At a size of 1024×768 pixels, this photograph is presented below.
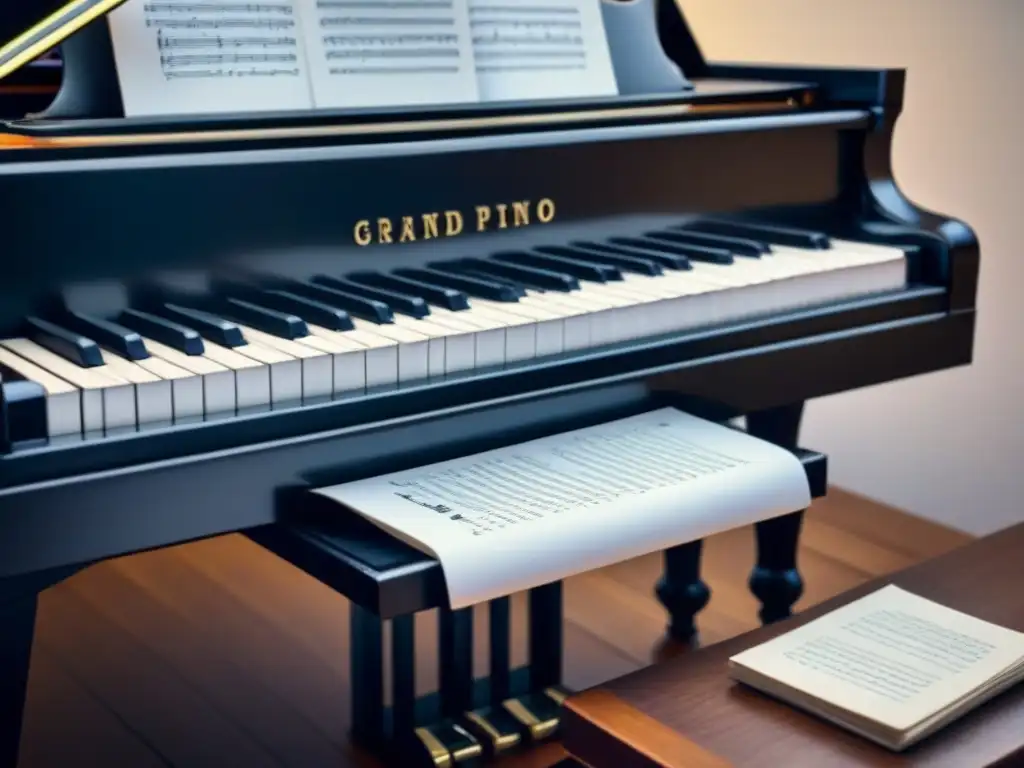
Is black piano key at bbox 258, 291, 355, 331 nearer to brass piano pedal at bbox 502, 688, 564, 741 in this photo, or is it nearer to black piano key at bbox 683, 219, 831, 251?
black piano key at bbox 683, 219, 831, 251

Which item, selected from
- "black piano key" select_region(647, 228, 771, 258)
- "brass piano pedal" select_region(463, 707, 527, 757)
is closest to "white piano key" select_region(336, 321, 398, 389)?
"black piano key" select_region(647, 228, 771, 258)

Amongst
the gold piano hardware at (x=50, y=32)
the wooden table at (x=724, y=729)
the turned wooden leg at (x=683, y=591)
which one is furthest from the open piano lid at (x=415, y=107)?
the turned wooden leg at (x=683, y=591)

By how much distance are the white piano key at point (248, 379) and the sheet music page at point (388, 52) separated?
40 cm

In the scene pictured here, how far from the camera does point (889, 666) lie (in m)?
1.20

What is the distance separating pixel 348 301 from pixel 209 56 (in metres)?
0.31

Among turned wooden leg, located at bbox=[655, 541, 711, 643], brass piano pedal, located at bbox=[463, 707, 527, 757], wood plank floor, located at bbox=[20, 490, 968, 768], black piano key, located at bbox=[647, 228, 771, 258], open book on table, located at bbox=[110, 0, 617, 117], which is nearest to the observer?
open book on table, located at bbox=[110, 0, 617, 117]

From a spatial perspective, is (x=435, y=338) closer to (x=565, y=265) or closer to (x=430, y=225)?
(x=430, y=225)

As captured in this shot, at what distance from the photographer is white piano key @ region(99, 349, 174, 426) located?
114 cm

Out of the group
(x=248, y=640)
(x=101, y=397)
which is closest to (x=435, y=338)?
(x=101, y=397)

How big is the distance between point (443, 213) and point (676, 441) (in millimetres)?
365

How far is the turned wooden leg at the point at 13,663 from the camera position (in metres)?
1.15

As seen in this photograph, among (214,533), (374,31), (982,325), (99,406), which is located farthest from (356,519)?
(982,325)

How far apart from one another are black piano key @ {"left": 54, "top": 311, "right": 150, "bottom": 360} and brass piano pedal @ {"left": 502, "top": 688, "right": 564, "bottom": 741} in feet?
3.13

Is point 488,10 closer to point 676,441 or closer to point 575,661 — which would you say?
point 676,441
